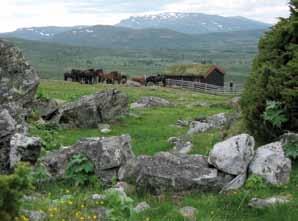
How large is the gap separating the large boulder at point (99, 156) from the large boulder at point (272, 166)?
306 centimetres

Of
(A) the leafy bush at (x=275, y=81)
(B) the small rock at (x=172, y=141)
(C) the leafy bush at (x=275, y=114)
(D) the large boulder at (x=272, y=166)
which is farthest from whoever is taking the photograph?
(B) the small rock at (x=172, y=141)

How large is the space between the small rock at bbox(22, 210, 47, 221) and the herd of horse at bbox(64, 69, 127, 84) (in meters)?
64.8

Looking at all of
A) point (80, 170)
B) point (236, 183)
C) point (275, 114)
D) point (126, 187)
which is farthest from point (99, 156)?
point (275, 114)

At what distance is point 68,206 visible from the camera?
930cm

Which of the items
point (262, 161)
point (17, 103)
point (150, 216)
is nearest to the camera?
point (150, 216)

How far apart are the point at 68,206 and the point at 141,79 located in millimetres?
72438

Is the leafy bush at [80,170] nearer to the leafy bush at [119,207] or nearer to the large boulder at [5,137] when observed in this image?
the large boulder at [5,137]

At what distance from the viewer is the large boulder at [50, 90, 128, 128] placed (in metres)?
25.3

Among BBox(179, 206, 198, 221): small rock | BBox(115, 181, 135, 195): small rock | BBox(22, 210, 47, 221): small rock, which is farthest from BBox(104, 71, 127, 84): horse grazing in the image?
BBox(22, 210, 47, 221): small rock

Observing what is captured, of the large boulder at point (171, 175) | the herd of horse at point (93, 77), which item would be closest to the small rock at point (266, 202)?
the large boulder at point (171, 175)

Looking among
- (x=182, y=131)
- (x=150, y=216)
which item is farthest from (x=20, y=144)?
(x=182, y=131)

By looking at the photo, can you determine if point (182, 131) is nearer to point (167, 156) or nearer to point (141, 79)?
point (167, 156)

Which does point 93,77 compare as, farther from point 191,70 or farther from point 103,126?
point 103,126

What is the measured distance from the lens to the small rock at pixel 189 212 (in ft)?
32.7
